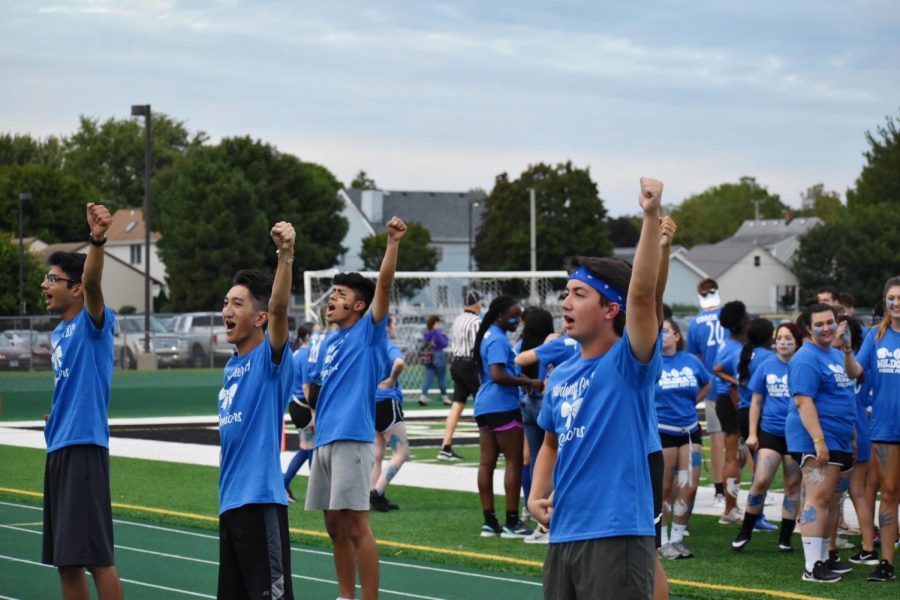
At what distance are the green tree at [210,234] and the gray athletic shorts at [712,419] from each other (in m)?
57.1

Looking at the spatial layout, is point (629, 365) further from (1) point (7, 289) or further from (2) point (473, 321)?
(1) point (7, 289)

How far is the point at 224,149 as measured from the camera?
7388cm

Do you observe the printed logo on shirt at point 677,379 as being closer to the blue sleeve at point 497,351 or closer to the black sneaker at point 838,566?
the blue sleeve at point 497,351

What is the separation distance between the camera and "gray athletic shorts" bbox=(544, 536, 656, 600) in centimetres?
501

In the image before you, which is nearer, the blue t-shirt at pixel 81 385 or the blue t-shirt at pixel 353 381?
the blue t-shirt at pixel 81 385

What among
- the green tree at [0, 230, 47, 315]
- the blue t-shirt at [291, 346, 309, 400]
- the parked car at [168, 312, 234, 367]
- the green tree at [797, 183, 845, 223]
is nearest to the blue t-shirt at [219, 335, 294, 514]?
the blue t-shirt at [291, 346, 309, 400]

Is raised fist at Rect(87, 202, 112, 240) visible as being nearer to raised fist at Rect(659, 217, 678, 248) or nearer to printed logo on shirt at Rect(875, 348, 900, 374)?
raised fist at Rect(659, 217, 678, 248)

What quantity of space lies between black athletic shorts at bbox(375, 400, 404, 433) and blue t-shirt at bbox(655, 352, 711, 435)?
3432mm

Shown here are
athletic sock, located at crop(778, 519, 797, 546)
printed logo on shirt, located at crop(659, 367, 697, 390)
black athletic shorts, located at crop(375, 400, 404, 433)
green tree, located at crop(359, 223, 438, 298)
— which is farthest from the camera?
green tree, located at crop(359, 223, 438, 298)

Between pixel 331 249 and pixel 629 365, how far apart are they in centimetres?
7091

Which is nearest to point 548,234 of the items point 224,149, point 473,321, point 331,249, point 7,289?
point 331,249

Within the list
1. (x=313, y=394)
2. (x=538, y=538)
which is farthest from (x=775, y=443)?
(x=313, y=394)

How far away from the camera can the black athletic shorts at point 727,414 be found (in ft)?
43.2

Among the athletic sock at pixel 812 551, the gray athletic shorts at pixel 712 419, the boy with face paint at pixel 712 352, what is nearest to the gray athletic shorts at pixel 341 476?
the athletic sock at pixel 812 551
